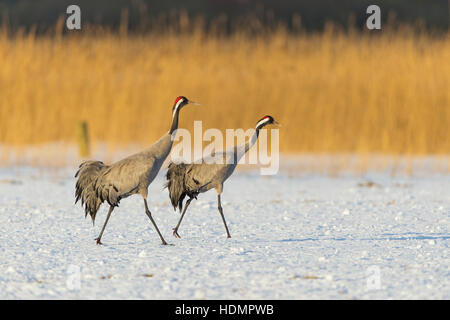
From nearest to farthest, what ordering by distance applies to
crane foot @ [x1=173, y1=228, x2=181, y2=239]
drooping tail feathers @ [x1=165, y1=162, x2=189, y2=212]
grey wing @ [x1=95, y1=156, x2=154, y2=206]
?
grey wing @ [x1=95, y1=156, x2=154, y2=206] < drooping tail feathers @ [x1=165, y1=162, x2=189, y2=212] < crane foot @ [x1=173, y1=228, x2=181, y2=239]

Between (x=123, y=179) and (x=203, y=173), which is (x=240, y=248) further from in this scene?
(x=123, y=179)

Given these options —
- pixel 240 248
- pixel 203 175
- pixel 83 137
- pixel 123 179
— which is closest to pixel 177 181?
pixel 203 175

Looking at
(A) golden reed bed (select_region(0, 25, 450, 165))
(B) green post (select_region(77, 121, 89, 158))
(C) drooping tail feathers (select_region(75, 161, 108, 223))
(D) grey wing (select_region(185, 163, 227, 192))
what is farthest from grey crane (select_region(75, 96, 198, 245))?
(B) green post (select_region(77, 121, 89, 158))

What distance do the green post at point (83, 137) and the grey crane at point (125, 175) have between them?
7084 millimetres

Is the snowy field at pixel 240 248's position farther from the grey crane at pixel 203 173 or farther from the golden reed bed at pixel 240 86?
the golden reed bed at pixel 240 86

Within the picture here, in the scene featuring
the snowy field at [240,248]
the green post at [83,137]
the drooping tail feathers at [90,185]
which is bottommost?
the snowy field at [240,248]

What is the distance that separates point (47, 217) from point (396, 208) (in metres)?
3.22

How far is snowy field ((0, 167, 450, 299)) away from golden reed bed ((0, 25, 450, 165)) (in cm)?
329

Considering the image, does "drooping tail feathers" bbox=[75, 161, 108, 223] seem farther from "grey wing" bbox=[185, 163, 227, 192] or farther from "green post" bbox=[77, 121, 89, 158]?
"green post" bbox=[77, 121, 89, 158]

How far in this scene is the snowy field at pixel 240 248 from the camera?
4648mm

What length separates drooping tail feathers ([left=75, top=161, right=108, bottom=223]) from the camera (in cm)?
581

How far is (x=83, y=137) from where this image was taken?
12883mm

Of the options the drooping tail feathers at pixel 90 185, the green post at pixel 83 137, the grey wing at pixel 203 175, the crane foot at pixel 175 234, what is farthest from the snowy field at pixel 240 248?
the green post at pixel 83 137

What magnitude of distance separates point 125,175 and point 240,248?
0.90 m
